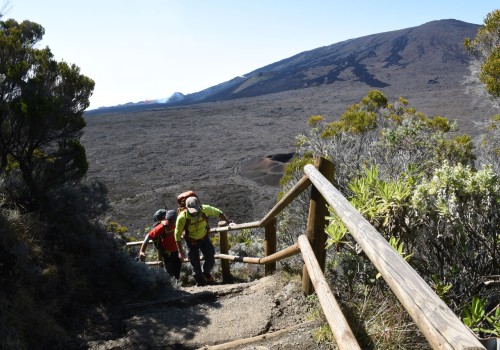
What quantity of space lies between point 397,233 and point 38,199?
522cm

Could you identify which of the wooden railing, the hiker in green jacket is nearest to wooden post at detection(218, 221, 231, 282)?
the hiker in green jacket

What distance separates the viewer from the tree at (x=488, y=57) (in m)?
10.7

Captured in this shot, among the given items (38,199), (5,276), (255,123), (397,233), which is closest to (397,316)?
(397,233)

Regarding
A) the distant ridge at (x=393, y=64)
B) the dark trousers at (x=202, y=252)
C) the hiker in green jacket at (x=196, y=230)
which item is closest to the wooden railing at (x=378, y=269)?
the hiker in green jacket at (x=196, y=230)

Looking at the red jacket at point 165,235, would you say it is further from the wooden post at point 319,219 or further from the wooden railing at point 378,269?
the wooden post at point 319,219

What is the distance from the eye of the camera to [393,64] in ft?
295

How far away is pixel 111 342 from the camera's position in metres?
3.67

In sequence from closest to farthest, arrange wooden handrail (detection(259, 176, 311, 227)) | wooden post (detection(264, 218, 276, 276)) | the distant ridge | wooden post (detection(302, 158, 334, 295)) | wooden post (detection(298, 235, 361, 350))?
1. wooden post (detection(298, 235, 361, 350))
2. wooden post (detection(302, 158, 334, 295))
3. wooden handrail (detection(259, 176, 311, 227))
4. wooden post (detection(264, 218, 276, 276))
5. the distant ridge

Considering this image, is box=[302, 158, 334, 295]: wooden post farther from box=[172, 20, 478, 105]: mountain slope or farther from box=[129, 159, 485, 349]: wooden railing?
box=[172, 20, 478, 105]: mountain slope

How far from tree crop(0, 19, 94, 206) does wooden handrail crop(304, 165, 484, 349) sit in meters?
5.54

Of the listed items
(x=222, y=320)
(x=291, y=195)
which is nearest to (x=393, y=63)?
(x=291, y=195)

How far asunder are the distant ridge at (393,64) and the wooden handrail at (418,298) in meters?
71.3

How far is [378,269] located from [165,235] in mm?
5267

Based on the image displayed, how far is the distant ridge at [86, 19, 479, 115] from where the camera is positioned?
7606 cm
